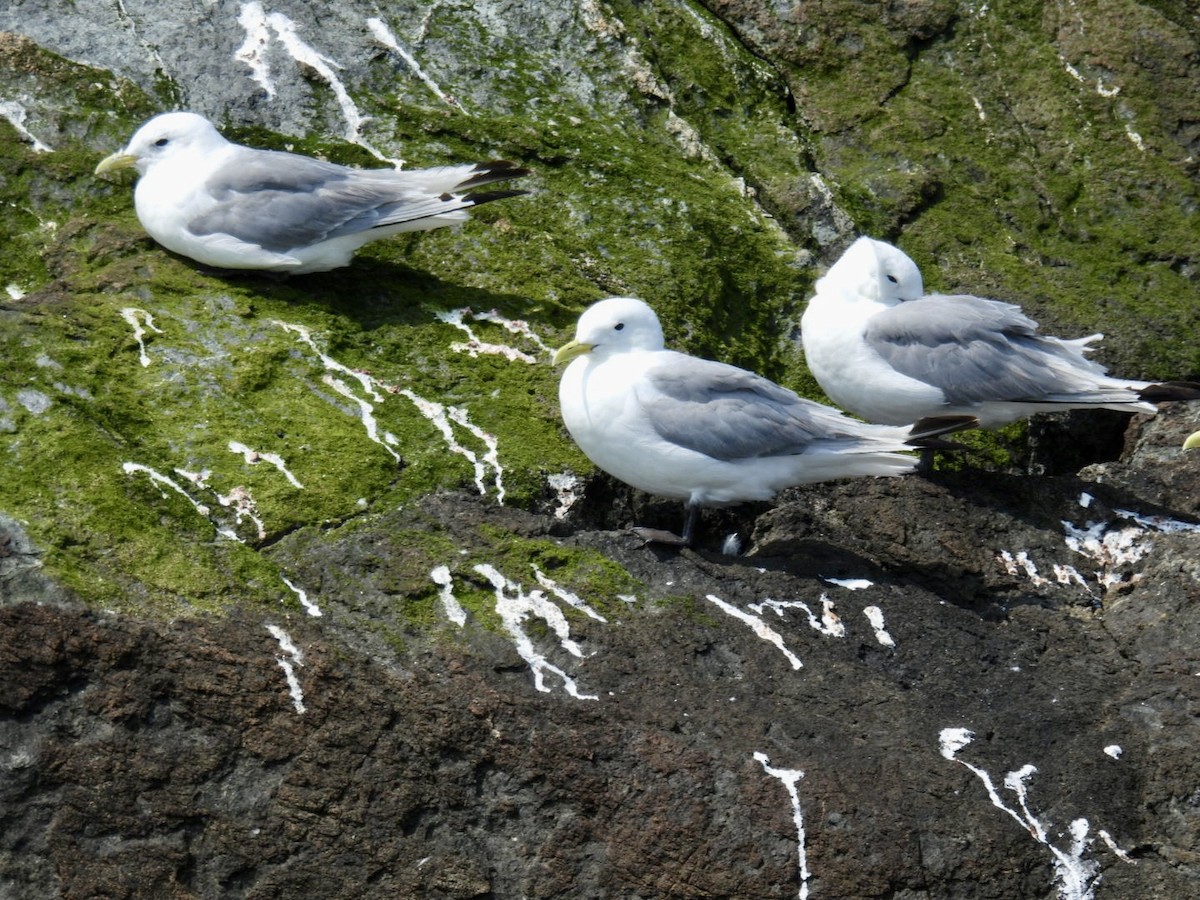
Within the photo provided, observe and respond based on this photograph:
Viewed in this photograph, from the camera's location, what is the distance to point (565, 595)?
5.65m

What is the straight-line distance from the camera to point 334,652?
523 centimetres

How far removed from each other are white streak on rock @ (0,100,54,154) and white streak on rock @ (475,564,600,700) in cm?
414

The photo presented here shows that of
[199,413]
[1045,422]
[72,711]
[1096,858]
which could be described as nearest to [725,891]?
[1096,858]

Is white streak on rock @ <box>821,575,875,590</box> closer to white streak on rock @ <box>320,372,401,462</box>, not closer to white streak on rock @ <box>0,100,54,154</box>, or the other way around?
white streak on rock @ <box>320,372,401,462</box>

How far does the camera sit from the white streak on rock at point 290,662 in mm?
5090

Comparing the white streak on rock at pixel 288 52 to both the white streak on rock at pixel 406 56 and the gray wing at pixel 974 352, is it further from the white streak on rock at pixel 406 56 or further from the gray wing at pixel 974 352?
the gray wing at pixel 974 352

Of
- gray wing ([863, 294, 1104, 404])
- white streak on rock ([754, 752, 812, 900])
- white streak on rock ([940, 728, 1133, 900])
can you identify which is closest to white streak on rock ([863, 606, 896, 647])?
white streak on rock ([940, 728, 1133, 900])

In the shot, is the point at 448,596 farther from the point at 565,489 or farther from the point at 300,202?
the point at 300,202

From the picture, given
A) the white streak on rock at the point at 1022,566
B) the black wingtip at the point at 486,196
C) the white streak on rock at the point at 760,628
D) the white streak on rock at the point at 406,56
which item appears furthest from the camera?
the white streak on rock at the point at 406,56

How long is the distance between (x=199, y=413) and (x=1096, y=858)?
3888 mm

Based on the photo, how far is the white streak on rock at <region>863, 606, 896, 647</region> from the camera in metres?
5.78

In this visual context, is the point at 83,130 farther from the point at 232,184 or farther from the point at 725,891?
the point at 725,891

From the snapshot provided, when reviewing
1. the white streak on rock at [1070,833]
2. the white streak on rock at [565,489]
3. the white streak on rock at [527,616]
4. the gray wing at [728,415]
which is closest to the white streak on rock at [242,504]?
the white streak on rock at [527,616]

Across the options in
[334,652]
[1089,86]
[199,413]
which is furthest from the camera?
[1089,86]
